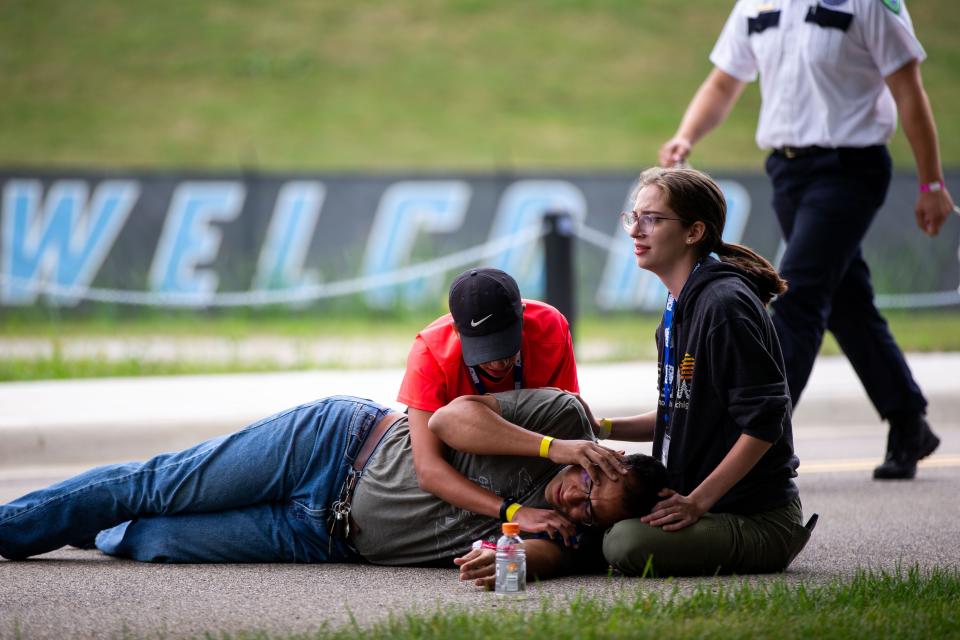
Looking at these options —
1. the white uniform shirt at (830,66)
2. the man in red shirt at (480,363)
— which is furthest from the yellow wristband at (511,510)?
the white uniform shirt at (830,66)

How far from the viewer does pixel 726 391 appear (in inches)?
159

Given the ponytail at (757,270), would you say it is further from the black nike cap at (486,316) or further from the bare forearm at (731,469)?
the black nike cap at (486,316)

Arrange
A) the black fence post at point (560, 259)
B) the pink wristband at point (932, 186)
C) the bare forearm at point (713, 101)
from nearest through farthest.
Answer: the pink wristband at point (932, 186), the bare forearm at point (713, 101), the black fence post at point (560, 259)

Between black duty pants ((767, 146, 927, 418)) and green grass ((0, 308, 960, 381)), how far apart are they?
14.9ft

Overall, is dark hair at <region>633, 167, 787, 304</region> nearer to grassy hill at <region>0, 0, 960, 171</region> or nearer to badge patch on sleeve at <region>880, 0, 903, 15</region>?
badge patch on sleeve at <region>880, 0, 903, 15</region>

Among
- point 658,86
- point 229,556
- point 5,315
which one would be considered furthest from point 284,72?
point 229,556

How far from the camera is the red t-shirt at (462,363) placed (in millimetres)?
4246

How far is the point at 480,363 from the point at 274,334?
9.97 m

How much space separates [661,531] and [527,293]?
1053 centimetres

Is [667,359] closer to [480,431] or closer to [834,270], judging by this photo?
[480,431]

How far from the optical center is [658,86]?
28766 mm

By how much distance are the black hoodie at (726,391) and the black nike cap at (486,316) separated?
55 centimetres

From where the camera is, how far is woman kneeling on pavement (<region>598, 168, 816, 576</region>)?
3.99m

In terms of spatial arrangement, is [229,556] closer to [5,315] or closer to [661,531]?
[661,531]
